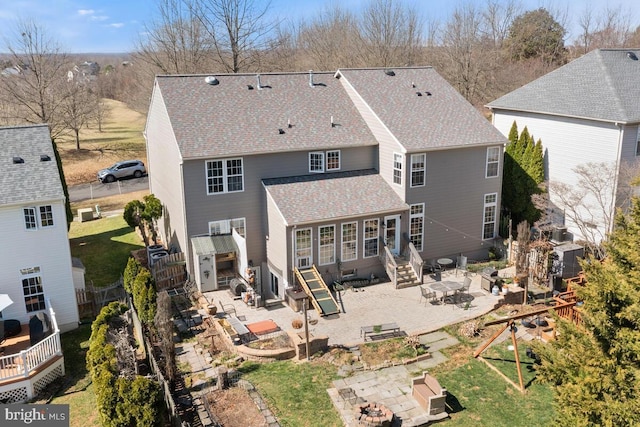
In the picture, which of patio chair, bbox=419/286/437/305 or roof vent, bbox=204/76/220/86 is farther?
roof vent, bbox=204/76/220/86

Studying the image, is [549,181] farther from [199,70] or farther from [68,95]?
[68,95]

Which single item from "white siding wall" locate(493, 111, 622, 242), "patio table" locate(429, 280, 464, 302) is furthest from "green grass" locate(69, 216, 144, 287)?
"white siding wall" locate(493, 111, 622, 242)

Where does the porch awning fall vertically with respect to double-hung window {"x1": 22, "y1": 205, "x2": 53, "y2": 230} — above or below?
below

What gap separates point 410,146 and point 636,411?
1652 centimetres

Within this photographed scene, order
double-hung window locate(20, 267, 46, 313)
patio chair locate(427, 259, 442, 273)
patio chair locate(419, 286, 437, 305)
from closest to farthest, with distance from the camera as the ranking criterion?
double-hung window locate(20, 267, 46, 313) < patio chair locate(419, 286, 437, 305) < patio chair locate(427, 259, 442, 273)

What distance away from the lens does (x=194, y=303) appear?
77.1ft

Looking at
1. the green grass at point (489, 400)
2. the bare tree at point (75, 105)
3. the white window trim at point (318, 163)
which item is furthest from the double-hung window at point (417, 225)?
the bare tree at point (75, 105)

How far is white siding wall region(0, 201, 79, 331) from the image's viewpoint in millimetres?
19938

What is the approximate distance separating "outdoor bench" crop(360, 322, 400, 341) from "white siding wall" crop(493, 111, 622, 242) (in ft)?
42.9

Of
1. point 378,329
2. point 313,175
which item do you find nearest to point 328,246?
point 313,175

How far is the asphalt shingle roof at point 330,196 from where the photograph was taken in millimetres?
23875

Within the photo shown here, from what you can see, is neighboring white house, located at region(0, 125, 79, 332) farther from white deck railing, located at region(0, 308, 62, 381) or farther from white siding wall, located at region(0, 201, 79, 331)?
white deck railing, located at region(0, 308, 62, 381)

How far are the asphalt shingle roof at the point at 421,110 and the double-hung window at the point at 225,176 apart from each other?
25.8 ft

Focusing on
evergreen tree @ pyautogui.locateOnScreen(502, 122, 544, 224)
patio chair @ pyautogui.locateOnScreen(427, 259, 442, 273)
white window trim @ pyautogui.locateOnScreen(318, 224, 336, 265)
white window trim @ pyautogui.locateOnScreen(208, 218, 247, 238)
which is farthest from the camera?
evergreen tree @ pyautogui.locateOnScreen(502, 122, 544, 224)
